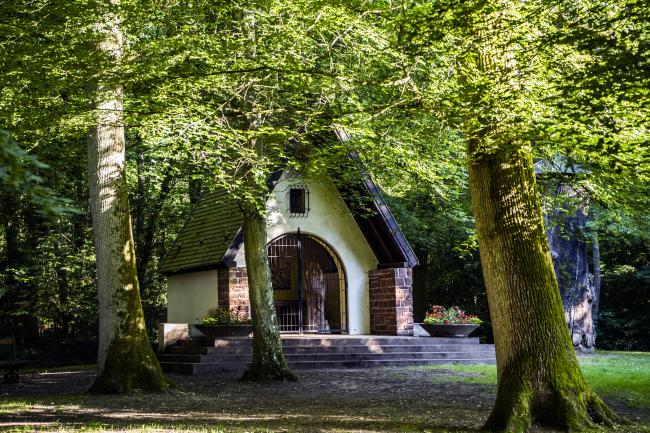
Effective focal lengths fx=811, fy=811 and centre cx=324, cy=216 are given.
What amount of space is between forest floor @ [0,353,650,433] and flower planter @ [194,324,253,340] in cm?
212

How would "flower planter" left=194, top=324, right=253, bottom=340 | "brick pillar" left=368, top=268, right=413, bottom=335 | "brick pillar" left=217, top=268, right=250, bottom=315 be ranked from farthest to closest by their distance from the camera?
"brick pillar" left=368, top=268, right=413, bottom=335
"brick pillar" left=217, top=268, right=250, bottom=315
"flower planter" left=194, top=324, right=253, bottom=340

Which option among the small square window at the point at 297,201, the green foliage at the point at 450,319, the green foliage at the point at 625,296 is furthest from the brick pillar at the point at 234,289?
the green foliage at the point at 625,296

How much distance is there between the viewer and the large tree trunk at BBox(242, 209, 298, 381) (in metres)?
14.4

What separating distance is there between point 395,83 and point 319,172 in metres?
4.22

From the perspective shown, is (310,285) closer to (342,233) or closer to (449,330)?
(342,233)

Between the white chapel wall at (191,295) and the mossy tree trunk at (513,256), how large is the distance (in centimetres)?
1259

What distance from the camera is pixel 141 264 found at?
2589cm

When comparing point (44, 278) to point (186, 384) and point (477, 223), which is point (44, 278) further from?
point (477, 223)

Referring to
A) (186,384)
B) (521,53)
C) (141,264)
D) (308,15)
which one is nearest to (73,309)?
(141,264)

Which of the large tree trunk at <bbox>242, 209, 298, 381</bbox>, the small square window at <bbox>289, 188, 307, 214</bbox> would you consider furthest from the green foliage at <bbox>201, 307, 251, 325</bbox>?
the large tree trunk at <bbox>242, 209, 298, 381</bbox>

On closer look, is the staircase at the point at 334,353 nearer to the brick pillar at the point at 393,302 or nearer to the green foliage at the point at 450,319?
the green foliage at the point at 450,319

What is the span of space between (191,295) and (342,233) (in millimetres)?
4310

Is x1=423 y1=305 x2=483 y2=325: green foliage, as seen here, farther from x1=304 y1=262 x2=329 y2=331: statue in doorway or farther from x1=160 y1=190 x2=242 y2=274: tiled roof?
x1=160 y1=190 x2=242 y2=274: tiled roof

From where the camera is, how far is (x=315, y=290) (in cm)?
2234
